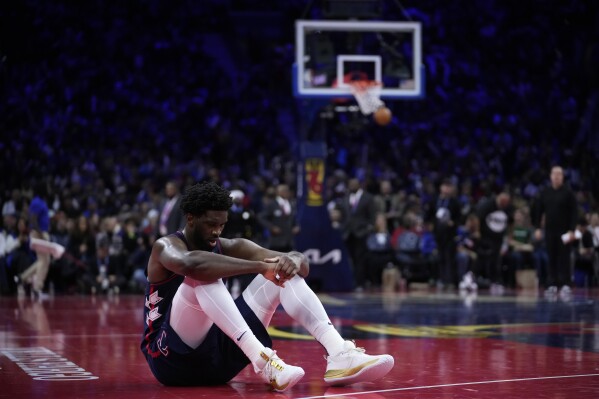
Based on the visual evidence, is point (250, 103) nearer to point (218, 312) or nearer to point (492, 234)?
point (492, 234)

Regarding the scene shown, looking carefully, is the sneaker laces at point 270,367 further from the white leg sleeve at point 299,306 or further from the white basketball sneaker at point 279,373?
the white leg sleeve at point 299,306

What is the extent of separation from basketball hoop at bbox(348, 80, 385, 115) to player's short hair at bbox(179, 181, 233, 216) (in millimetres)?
10550

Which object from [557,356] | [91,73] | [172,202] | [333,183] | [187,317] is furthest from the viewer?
[91,73]

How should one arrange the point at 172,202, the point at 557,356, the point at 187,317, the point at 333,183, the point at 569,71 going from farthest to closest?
the point at 569,71
the point at 333,183
the point at 172,202
the point at 557,356
the point at 187,317

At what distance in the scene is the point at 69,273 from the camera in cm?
1644

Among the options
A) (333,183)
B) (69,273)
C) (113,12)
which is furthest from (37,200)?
(113,12)

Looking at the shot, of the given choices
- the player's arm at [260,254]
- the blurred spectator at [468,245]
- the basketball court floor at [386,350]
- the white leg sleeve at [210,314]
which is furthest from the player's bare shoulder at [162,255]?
the blurred spectator at [468,245]

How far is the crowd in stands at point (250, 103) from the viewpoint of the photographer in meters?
24.5

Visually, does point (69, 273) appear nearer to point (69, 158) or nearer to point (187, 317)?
point (69, 158)

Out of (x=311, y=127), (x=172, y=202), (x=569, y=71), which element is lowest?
(x=172, y=202)

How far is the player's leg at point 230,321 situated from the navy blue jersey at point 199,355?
0.51ft

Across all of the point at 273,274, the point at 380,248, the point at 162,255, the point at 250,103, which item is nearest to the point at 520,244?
the point at 380,248

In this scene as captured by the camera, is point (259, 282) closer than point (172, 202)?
Yes

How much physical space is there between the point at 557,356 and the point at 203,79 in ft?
84.9
